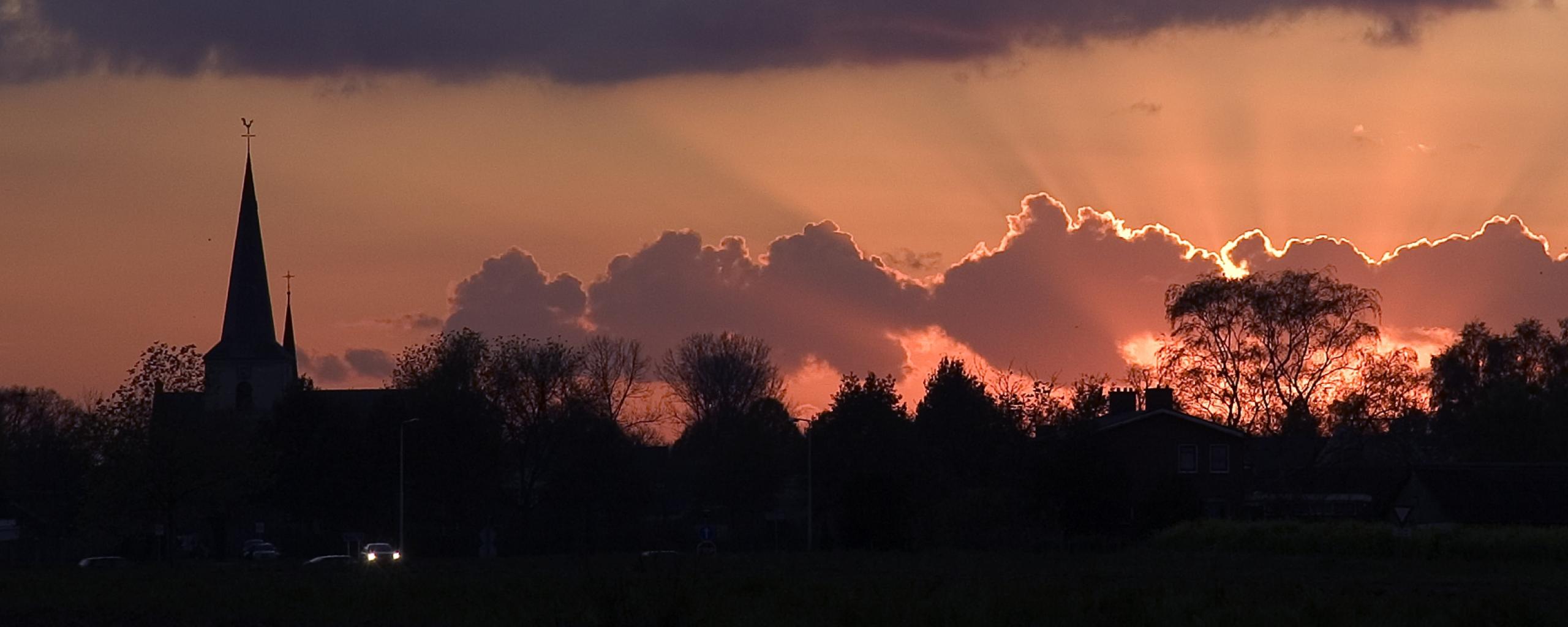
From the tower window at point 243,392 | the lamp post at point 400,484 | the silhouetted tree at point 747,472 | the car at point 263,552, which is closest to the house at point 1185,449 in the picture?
the silhouetted tree at point 747,472

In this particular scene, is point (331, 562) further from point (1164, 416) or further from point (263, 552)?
point (1164, 416)

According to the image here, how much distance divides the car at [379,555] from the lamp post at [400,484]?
5.91 feet

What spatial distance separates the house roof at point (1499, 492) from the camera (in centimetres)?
7938

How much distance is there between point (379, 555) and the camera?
7981 centimetres

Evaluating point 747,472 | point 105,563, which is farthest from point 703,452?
point 105,563

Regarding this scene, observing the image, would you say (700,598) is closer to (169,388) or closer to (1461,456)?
(169,388)

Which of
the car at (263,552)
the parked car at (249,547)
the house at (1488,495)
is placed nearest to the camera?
the house at (1488,495)

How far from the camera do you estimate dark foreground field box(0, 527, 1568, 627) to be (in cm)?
3266

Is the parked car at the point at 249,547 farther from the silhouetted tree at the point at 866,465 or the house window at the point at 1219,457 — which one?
the house window at the point at 1219,457

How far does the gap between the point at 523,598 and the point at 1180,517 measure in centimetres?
4750

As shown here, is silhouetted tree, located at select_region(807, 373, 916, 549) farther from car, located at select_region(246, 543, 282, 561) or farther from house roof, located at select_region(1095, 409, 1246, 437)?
car, located at select_region(246, 543, 282, 561)

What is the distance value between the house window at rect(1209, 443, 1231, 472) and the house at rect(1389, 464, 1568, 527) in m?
13.2

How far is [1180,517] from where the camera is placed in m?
82.2

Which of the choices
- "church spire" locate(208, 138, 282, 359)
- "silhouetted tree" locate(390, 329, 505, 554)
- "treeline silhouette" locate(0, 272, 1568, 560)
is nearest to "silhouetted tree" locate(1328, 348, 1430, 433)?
"treeline silhouette" locate(0, 272, 1568, 560)
